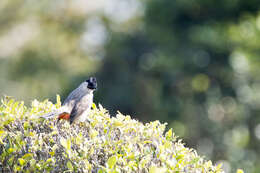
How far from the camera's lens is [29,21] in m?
26.9

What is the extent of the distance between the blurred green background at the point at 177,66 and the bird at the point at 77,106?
11.3 metres

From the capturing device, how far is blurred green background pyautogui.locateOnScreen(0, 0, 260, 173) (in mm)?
18531

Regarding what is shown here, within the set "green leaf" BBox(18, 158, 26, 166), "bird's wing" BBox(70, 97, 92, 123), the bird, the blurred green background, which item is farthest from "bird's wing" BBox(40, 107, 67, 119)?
the blurred green background

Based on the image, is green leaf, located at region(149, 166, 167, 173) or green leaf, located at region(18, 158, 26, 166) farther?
green leaf, located at region(18, 158, 26, 166)

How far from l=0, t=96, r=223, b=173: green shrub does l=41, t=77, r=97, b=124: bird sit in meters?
0.16

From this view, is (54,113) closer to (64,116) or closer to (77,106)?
(64,116)

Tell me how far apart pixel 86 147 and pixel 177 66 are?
15.4m

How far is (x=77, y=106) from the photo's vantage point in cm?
561

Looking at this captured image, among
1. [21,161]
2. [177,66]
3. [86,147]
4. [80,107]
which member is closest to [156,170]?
[86,147]

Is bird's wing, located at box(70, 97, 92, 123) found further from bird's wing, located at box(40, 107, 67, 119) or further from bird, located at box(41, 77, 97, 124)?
bird's wing, located at box(40, 107, 67, 119)

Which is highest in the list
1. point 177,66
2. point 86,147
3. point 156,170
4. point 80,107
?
point 177,66

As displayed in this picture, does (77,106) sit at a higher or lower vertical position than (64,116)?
higher

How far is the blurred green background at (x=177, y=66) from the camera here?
60.8ft

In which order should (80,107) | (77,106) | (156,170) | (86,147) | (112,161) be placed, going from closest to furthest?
(156,170)
(112,161)
(86,147)
(80,107)
(77,106)
